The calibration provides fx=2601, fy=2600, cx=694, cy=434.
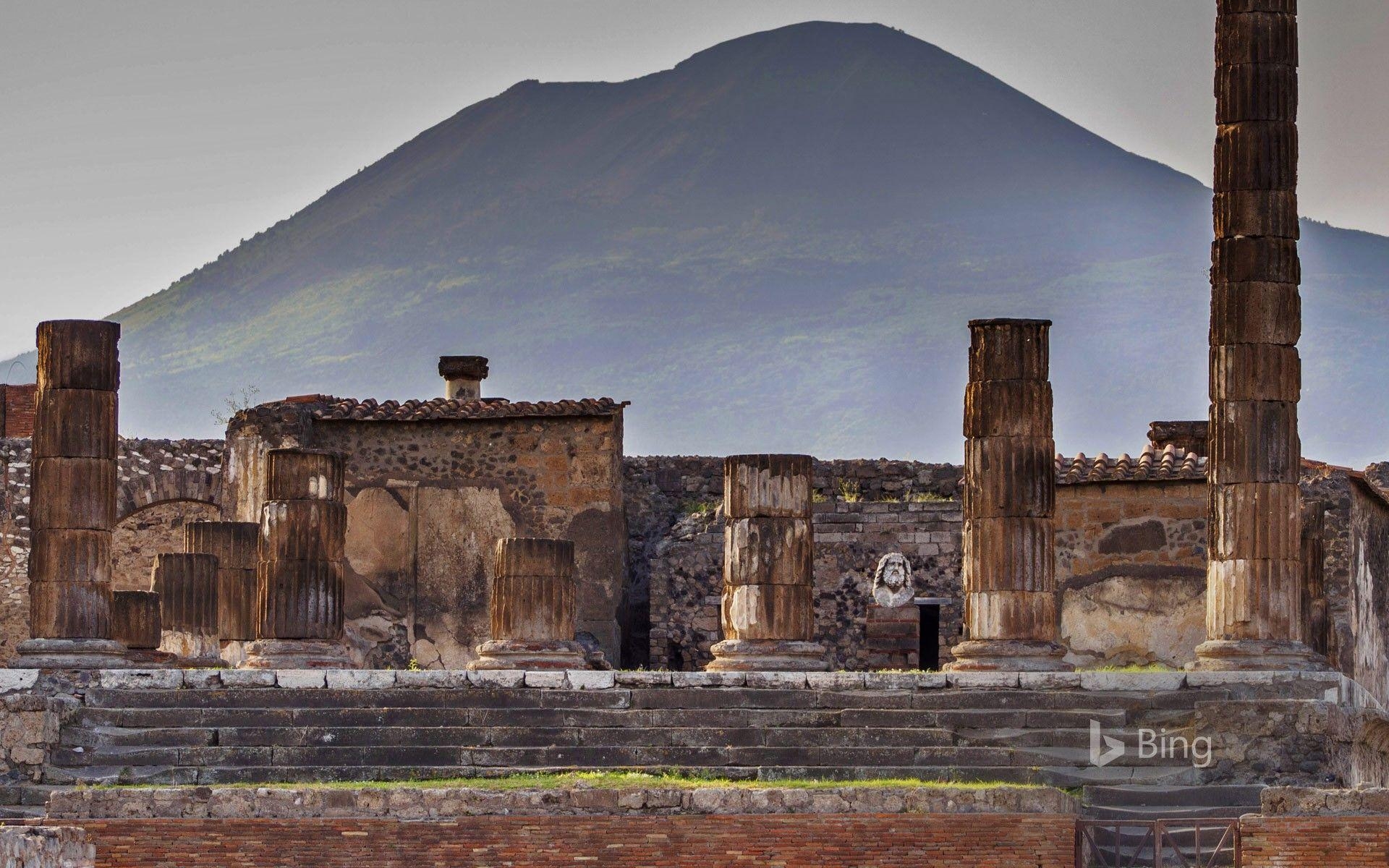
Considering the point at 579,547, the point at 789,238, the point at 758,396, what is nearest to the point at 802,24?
the point at 789,238

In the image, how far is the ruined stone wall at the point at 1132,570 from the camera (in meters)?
27.7

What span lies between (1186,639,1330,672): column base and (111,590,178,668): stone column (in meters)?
10.1

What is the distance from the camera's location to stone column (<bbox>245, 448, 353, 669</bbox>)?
2339 centimetres

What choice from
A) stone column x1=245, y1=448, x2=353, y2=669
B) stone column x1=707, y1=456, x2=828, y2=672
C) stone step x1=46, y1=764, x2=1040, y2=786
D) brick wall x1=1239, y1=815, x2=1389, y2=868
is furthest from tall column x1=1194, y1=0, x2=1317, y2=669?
stone column x1=245, y1=448, x2=353, y2=669

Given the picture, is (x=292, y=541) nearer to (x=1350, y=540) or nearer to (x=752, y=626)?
(x=752, y=626)

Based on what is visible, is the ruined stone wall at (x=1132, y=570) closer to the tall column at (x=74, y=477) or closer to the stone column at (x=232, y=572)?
the stone column at (x=232, y=572)

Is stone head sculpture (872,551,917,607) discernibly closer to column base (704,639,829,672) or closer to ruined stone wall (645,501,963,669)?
ruined stone wall (645,501,963,669)

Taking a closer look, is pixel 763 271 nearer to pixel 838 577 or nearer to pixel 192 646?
pixel 838 577

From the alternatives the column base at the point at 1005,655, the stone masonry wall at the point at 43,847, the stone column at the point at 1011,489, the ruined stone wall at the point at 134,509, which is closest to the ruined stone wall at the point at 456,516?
the ruined stone wall at the point at 134,509

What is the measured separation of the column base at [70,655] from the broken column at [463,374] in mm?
9832

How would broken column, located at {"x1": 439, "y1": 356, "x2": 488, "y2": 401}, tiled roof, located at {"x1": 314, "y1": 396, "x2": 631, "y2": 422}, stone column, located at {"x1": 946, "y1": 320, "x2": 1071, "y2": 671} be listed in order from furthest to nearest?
broken column, located at {"x1": 439, "y1": 356, "x2": 488, "y2": 401} → tiled roof, located at {"x1": 314, "y1": 396, "x2": 631, "y2": 422} → stone column, located at {"x1": 946, "y1": 320, "x2": 1071, "y2": 671}

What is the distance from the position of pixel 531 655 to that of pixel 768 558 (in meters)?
2.31

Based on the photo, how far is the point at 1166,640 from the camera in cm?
2772

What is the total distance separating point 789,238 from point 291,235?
93.9ft
